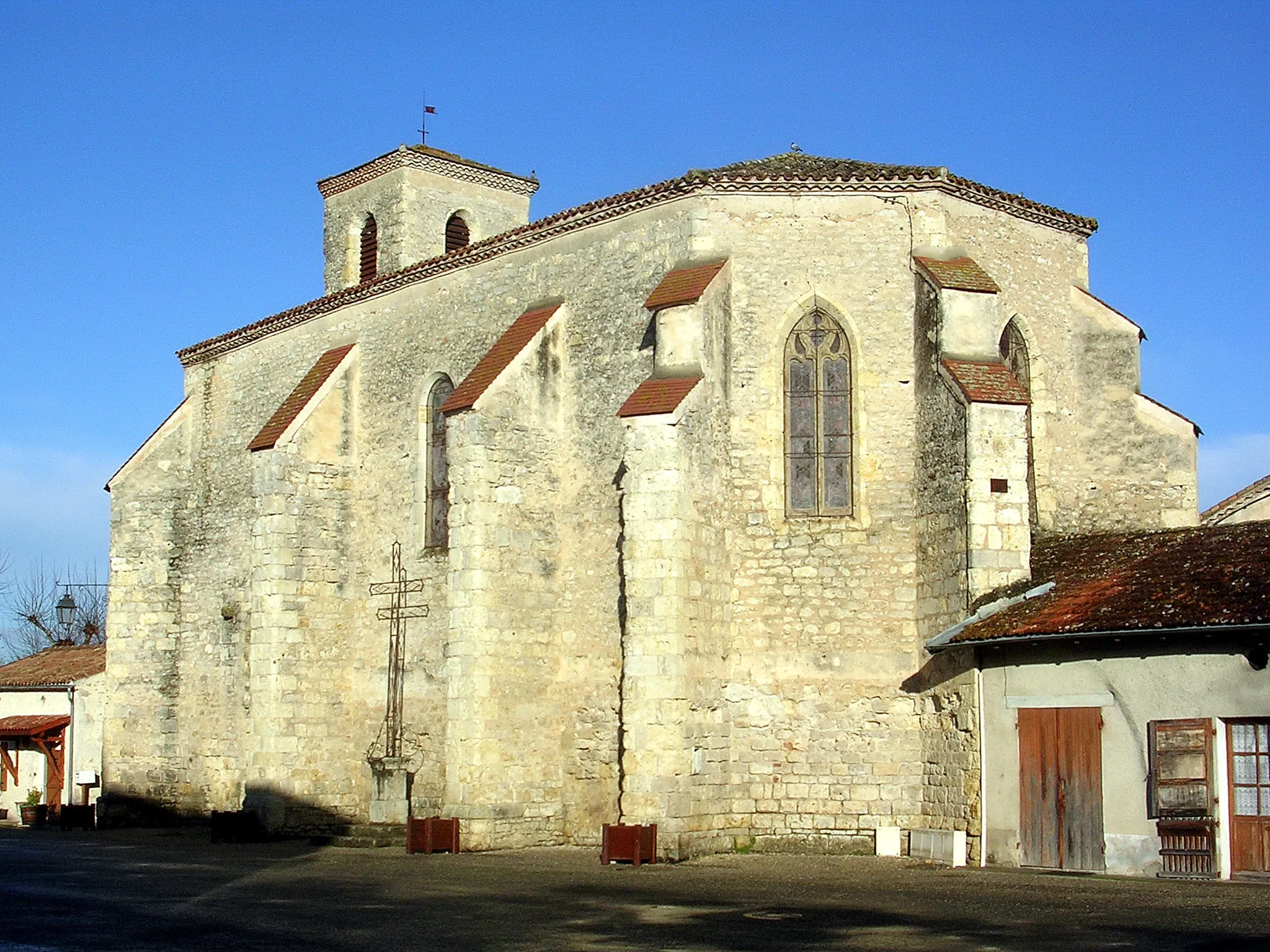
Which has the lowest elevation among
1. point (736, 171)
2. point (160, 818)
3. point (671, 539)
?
point (160, 818)

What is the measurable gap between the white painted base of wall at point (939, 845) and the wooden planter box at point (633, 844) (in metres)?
3.09

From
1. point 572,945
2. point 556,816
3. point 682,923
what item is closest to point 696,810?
point 556,816

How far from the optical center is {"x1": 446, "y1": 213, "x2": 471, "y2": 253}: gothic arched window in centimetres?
2942

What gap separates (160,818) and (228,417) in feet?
24.3

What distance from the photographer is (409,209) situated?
28.8 metres

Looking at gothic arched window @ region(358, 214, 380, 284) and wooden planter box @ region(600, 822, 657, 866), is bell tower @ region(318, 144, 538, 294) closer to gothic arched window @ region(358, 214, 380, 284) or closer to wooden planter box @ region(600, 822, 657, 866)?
gothic arched window @ region(358, 214, 380, 284)

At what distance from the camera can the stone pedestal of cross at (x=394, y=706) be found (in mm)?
21844

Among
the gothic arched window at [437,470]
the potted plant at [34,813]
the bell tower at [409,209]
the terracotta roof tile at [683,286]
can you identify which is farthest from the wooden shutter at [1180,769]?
the potted plant at [34,813]

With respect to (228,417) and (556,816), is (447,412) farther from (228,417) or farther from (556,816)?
(228,417)

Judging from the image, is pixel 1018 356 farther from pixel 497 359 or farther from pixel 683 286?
pixel 497 359

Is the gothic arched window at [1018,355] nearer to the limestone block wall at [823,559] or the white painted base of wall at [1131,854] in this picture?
the limestone block wall at [823,559]

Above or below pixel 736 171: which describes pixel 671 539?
below

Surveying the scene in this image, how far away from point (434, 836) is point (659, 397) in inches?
245

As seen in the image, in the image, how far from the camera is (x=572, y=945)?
10727mm
